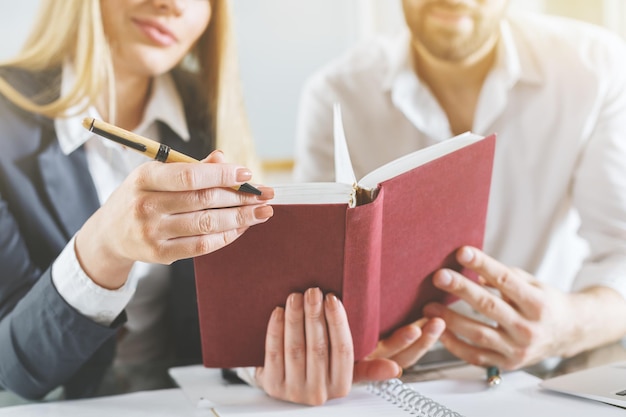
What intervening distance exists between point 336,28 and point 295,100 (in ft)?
0.73

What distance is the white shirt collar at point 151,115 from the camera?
3.70 ft

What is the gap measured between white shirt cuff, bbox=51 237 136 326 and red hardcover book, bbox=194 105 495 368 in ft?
0.39

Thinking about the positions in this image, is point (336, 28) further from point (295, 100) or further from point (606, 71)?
point (606, 71)

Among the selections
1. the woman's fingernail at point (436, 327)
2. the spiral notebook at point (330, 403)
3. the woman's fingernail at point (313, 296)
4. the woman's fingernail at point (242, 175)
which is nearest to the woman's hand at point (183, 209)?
the woman's fingernail at point (242, 175)

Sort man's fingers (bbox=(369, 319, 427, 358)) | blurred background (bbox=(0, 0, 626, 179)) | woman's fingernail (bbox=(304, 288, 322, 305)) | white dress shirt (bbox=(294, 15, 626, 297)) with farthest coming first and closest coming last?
blurred background (bbox=(0, 0, 626, 179)) → white dress shirt (bbox=(294, 15, 626, 297)) → man's fingers (bbox=(369, 319, 427, 358)) → woman's fingernail (bbox=(304, 288, 322, 305))

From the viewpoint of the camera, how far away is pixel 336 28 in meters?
1.92

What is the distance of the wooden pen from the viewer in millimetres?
679

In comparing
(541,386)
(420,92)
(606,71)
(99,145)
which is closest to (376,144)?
(420,92)

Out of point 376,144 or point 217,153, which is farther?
point 376,144

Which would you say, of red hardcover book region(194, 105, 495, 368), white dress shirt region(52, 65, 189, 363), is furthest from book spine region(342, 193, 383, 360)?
white dress shirt region(52, 65, 189, 363)

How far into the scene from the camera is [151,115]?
49.1 inches

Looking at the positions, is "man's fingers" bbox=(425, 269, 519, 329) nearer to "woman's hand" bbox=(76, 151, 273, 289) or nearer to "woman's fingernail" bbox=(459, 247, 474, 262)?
"woman's fingernail" bbox=(459, 247, 474, 262)

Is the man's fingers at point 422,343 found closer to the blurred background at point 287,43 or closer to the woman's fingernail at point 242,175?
the woman's fingernail at point 242,175

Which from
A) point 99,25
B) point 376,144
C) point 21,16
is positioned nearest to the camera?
point 99,25
